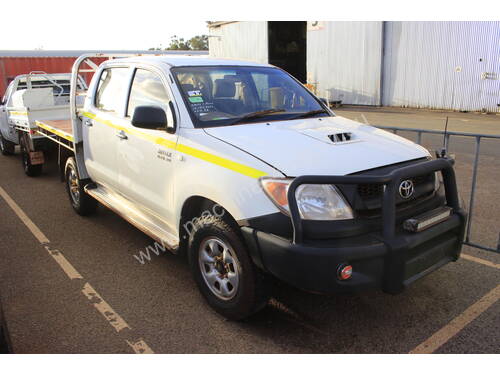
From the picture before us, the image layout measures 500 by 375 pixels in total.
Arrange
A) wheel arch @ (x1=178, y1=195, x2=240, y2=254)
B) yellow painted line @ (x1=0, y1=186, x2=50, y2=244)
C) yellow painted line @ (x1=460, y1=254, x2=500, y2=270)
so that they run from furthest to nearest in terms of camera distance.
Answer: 1. yellow painted line @ (x1=0, y1=186, x2=50, y2=244)
2. yellow painted line @ (x1=460, y1=254, x2=500, y2=270)
3. wheel arch @ (x1=178, y1=195, x2=240, y2=254)

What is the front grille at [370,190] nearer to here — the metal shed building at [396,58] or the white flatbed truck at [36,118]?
the white flatbed truck at [36,118]

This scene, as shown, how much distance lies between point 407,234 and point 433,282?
51.6 inches

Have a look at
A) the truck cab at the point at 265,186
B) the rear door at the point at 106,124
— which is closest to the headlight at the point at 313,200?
the truck cab at the point at 265,186

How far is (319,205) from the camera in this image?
2.80 meters

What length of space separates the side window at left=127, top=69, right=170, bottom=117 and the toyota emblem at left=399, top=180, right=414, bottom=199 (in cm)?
199

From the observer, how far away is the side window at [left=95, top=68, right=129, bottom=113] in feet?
15.0

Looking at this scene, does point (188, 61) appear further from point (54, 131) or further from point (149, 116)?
point (54, 131)

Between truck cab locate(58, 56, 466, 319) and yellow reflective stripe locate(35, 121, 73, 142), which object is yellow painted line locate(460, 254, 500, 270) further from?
yellow reflective stripe locate(35, 121, 73, 142)

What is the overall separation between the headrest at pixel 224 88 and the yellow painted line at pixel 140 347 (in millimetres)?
2076

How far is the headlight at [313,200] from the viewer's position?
2779 millimetres

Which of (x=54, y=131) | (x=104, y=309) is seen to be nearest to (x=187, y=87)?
(x=104, y=309)

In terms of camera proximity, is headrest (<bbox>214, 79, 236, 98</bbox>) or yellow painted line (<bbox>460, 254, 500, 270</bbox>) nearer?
headrest (<bbox>214, 79, 236, 98</bbox>)

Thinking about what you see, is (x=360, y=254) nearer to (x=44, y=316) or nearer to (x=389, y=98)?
(x=44, y=316)

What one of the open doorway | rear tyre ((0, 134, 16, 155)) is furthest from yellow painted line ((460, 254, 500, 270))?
the open doorway
